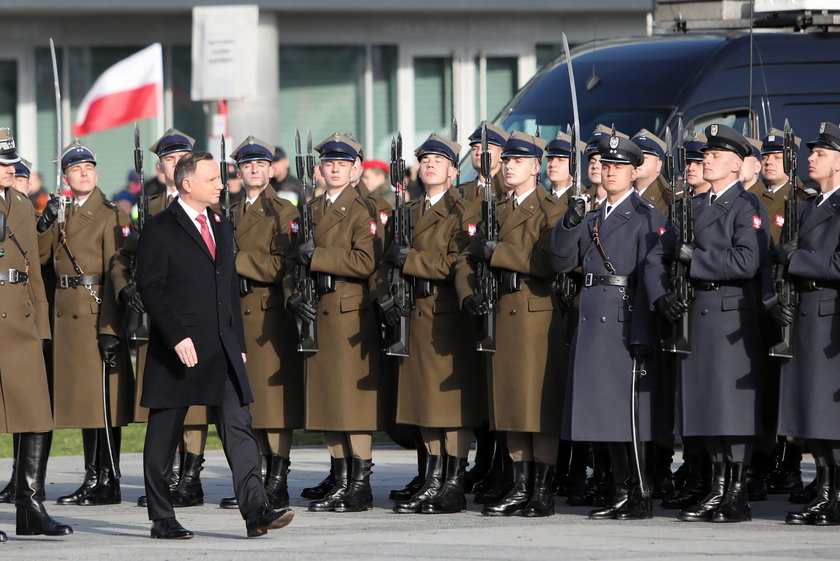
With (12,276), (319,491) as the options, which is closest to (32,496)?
(12,276)

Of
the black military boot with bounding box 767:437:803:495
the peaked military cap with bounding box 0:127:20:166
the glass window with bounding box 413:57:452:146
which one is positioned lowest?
the black military boot with bounding box 767:437:803:495

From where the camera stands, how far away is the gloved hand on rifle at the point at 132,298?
10.8 m

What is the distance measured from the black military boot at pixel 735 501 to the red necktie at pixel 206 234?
3.04m

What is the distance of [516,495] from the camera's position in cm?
1029

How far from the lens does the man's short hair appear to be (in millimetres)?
9312

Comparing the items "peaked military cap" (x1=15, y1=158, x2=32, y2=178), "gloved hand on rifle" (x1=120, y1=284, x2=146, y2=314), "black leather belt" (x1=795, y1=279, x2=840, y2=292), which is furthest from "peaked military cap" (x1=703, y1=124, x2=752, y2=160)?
"peaked military cap" (x1=15, y1=158, x2=32, y2=178)

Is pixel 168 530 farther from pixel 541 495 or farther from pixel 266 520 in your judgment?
pixel 541 495

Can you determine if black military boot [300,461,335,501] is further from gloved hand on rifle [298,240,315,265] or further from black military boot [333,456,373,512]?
gloved hand on rifle [298,240,315,265]

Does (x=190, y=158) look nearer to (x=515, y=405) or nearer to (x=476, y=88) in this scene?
(x=515, y=405)

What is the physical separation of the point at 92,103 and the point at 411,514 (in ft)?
37.8

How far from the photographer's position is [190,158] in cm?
936

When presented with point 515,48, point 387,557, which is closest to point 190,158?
point 387,557

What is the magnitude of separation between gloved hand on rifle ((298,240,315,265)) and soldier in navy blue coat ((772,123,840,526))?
8.73 ft

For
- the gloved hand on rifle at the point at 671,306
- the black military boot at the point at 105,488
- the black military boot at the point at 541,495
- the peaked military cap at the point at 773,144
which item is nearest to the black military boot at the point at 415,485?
the black military boot at the point at 541,495
